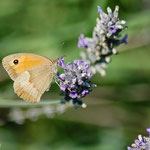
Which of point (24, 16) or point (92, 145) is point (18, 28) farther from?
point (92, 145)

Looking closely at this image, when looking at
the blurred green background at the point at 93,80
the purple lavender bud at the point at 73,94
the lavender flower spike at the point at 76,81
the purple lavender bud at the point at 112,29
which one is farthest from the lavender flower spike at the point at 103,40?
the blurred green background at the point at 93,80

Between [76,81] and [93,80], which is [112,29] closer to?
[76,81]

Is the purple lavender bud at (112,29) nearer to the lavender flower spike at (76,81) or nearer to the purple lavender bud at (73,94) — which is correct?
the lavender flower spike at (76,81)

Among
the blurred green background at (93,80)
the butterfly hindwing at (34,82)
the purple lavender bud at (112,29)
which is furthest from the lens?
the blurred green background at (93,80)

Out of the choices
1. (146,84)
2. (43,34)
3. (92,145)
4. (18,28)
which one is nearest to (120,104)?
(146,84)

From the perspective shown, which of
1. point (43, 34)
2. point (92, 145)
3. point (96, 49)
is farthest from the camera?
point (43, 34)

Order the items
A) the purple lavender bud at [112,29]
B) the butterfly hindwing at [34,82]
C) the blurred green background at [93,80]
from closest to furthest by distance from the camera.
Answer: the purple lavender bud at [112,29], the butterfly hindwing at [34,82], the blurred green background at [93,80]

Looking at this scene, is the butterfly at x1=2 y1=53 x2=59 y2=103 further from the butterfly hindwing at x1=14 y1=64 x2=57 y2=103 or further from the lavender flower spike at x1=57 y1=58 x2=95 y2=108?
the lavender flower spike at x1=57 y1=58 x2=95 y2=108
